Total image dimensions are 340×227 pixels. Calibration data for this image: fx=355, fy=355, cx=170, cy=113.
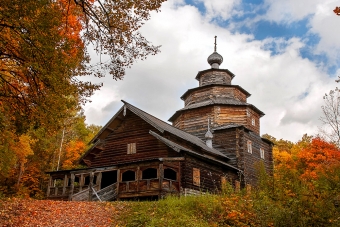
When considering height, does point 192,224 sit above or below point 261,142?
below

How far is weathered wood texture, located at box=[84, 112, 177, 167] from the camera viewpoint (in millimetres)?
24531

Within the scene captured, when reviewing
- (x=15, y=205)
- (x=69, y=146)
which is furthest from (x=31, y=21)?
(x=69, y=146)

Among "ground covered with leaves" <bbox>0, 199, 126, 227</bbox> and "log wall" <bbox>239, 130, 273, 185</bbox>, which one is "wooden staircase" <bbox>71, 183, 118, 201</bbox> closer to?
"ground covered with leaves" <bbox>0, 199, 126, 227</bbox>

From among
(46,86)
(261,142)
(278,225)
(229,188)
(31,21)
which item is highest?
(261,142)

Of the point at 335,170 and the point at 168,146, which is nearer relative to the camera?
the point at 335,170

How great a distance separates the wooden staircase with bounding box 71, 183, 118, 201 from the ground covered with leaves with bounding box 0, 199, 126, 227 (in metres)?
6.49

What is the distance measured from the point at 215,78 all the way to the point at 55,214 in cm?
2663

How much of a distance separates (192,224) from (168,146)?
39.9 ft

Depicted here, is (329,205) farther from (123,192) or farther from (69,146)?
(69,146)

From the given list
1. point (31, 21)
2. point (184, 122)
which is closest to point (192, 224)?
point (31, 21)

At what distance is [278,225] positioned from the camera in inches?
384

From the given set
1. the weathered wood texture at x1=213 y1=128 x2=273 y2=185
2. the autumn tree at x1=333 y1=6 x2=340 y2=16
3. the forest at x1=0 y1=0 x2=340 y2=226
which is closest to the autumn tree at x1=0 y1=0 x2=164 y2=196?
the forest at x1=0 y1=0 x2=340 y2=226

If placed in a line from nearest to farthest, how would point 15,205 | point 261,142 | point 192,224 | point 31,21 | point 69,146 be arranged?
point 31,21 → point 192,224 → point 15,205 → point 261,142 → point 69,146

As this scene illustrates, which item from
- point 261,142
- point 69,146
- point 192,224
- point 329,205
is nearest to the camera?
point 329,205
